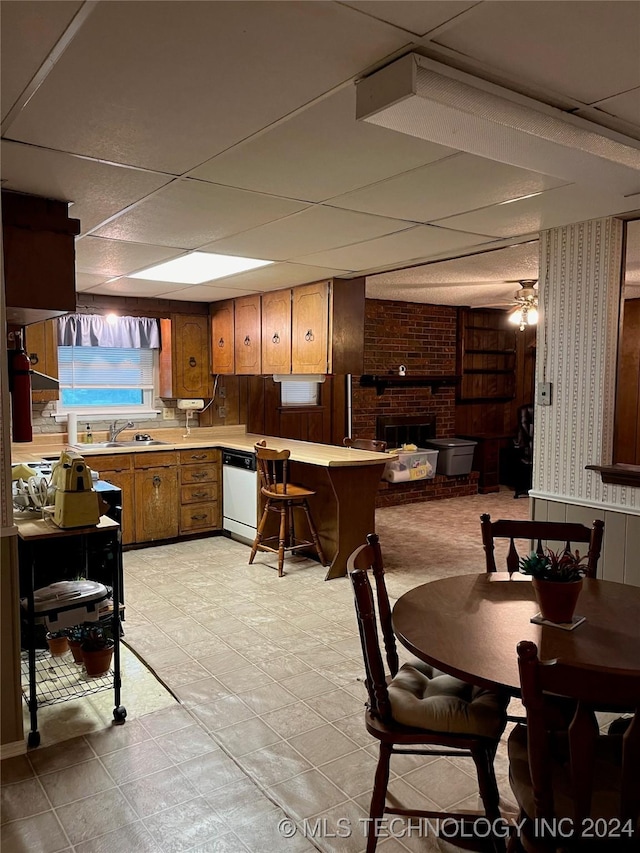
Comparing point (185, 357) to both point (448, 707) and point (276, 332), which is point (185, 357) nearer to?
point (276, 332)

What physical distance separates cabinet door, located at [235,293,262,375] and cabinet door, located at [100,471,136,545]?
1405 mm

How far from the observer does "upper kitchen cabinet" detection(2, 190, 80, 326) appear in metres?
2.72

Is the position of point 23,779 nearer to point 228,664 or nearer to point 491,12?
point 228,664

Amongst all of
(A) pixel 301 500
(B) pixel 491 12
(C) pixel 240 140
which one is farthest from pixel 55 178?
(A) pixel 301 500

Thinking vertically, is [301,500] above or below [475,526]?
above

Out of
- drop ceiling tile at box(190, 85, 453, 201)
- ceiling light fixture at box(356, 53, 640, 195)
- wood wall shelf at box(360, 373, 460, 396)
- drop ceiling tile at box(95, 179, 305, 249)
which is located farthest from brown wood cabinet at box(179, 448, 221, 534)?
ceiling light fixture at box(356, 53, 640, 195)

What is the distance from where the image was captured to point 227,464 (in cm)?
A: 571

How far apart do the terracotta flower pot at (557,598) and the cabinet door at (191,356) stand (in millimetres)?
4696

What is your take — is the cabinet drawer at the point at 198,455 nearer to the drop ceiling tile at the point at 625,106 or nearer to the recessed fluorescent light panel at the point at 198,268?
the recessed fluorescent light panel at the point at 198,268

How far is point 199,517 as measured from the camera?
5.70 m

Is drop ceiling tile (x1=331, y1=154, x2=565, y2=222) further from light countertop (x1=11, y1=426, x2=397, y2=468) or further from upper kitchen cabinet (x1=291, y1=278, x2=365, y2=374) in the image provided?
light countertop (x1=11, y1=426, x2=397, y2=468)

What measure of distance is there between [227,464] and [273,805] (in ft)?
12.2

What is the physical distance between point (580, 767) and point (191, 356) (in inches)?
209

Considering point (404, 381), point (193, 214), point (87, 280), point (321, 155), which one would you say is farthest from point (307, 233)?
point (404, 381)
